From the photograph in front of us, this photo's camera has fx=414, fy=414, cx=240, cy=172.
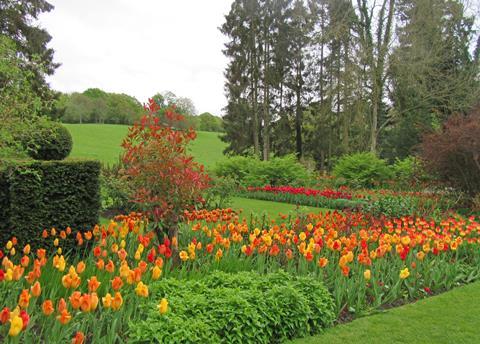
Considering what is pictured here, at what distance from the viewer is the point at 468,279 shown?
17.2 ft

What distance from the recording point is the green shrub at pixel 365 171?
58.7ft

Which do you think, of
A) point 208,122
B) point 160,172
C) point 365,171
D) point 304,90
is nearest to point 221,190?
point 160,172

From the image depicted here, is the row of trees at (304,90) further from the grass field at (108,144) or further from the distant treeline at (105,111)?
the distant treeline at (105,111)

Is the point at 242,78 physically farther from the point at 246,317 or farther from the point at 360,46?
the point at 246,317

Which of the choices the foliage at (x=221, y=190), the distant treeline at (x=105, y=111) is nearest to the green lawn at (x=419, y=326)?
the foliage at (x=221, y=190)

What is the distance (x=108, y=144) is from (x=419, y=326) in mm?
43357

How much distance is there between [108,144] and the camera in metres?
44.0

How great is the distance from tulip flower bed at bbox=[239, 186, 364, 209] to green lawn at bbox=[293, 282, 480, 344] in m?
7.22

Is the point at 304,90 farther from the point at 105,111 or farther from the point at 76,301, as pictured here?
the point at 105,111

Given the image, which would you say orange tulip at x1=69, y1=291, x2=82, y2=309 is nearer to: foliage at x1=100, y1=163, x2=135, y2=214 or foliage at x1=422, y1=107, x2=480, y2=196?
foliage at x1=100, y1=163, x2=135, y2=214

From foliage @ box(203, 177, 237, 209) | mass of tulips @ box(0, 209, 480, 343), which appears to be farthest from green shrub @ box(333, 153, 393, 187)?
mass of tulips @ box(0, 209, 480, 343)

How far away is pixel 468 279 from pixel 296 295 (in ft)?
9.99

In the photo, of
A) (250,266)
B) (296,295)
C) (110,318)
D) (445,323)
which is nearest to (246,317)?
(296,295)

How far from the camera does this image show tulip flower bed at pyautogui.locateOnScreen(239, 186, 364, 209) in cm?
1234
